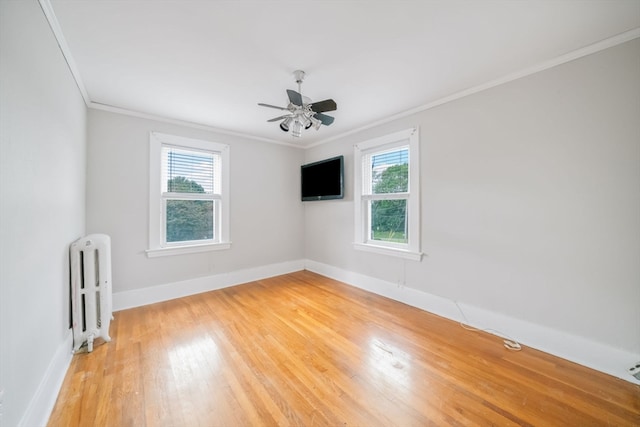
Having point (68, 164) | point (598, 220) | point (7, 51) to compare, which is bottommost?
point (598, 220)

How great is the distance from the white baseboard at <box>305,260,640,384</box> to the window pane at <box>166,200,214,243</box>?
9.38ft

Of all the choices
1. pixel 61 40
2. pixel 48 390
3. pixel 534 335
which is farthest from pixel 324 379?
pixel 61 40

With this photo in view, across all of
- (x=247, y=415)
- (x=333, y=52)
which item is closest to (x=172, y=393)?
(x=247, y=415)

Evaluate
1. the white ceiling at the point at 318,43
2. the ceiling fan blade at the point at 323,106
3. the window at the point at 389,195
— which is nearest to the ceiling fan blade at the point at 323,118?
the ceiling fan blade at the point at 323,106

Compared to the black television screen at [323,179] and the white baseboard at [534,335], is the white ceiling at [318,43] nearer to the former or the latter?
the black television screen at [323,179]

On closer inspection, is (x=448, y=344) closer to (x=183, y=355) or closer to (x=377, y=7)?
(x=183, y=355)

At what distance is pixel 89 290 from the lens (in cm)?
219

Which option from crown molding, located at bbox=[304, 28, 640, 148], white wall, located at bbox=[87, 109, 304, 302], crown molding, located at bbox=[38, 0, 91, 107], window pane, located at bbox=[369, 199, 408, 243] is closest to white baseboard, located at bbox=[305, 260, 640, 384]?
window pane, located at bbox=[369, 199, 408, 243]

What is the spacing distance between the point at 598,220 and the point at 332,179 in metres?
3.07

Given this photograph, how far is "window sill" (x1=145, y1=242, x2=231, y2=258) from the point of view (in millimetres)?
3293

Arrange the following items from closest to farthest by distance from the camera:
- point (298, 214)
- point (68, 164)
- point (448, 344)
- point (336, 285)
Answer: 1. point (68, 164)
2. point (448, 344)
3. point (336, 285)
4. point (298, 214)

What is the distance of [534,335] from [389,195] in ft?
6.91

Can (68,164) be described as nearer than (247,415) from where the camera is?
No

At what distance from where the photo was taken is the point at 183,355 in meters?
2.12
